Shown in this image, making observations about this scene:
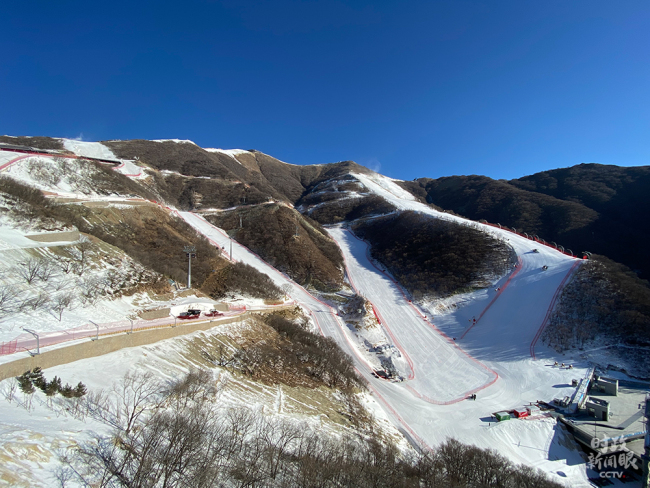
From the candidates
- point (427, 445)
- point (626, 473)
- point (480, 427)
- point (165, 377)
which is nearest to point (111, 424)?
point (165, 377)

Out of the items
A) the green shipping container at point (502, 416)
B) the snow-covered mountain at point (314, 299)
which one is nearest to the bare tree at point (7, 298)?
the snow-covered mountain at point (314, 299)

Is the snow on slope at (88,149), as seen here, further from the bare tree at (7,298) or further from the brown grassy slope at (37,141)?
the bare tree at (7,298)

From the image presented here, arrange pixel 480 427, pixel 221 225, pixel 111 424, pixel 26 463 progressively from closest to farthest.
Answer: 1. pixel 26 463
2. pixel 111 424
3. pixel 480 427
4. pixel 221 225

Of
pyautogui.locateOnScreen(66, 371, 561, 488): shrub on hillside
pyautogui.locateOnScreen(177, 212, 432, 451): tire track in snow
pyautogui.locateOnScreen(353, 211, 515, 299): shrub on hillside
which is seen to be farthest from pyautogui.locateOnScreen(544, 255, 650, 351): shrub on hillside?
pyautogui.locateOnScreen(66, 371, 561, 488): shrub on hillside

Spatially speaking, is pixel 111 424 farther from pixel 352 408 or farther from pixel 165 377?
pixel 352 408

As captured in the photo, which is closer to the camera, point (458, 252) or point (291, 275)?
point (291, 275)

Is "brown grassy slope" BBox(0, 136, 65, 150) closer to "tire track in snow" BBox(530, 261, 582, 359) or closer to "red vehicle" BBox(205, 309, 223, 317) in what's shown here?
"red vehicle" BBox(205, 309, 223, 317)
